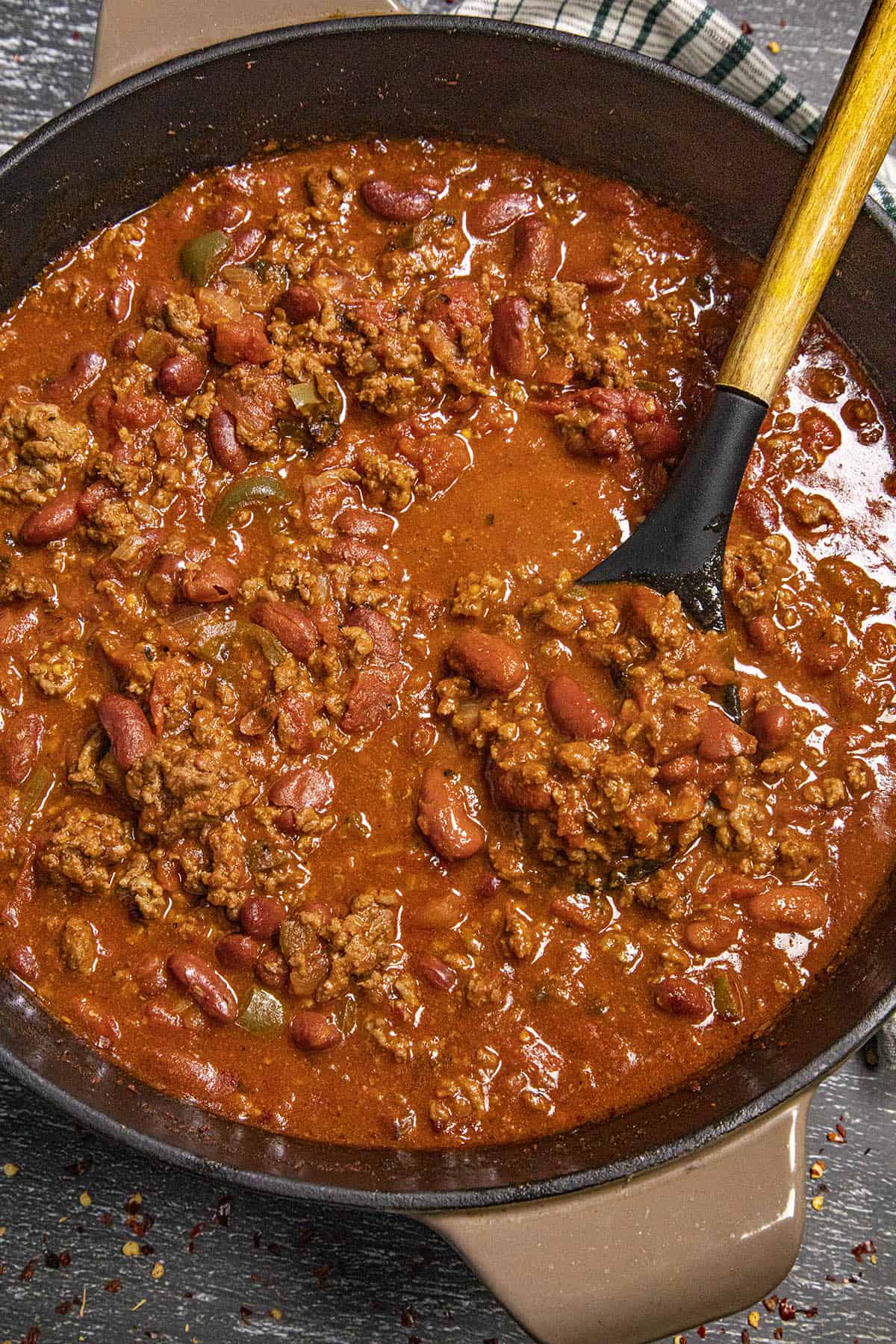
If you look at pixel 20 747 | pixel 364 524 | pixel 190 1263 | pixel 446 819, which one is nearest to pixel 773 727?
pixel 446 819

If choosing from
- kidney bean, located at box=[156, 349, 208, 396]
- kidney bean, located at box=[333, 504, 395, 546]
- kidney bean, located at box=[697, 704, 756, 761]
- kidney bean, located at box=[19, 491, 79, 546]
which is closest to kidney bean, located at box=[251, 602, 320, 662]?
kidney bean, located at box=[333, 504, 395, 546]

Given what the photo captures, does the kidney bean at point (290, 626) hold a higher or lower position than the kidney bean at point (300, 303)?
lower

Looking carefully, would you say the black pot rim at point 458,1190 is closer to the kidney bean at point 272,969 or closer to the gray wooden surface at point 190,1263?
the kidney bean at point 272,969

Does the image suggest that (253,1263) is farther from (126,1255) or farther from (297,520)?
(297,520)

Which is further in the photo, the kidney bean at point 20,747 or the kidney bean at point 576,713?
the kidney bean at point 20,747

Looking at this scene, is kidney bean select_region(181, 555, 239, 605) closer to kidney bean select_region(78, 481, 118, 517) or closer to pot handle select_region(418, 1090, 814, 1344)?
kidney bean select_region(78, 481, 118, 517)

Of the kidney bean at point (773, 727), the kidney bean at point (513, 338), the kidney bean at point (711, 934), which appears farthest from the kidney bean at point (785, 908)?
the kidney bean at point (513, 338)

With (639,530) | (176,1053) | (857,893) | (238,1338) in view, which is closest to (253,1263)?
(238,1338)
